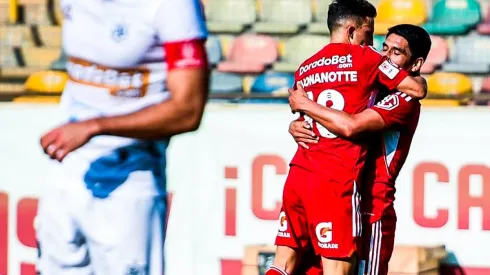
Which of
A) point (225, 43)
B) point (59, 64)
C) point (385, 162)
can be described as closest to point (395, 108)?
point (385, 162)

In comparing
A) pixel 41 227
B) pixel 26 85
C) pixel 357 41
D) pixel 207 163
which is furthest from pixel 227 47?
pixel 41 227

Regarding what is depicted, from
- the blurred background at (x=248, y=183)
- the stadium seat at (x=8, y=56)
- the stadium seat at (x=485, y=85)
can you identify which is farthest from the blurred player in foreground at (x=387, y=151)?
the stadium seat at (x=8, y=56)

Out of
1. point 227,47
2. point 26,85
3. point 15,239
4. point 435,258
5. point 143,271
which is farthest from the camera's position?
point 227,47

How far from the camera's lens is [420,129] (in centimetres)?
606

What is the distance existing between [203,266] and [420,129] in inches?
61.2

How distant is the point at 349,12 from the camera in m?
4.61

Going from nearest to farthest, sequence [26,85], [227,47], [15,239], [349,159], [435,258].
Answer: [349,159]
[435,258]
[15,239]
[26,85]
[227,47]

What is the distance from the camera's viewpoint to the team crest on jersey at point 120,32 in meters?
2.58

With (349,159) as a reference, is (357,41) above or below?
above

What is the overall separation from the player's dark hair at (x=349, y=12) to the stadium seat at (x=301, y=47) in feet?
12.9

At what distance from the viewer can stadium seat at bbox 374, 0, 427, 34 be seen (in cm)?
890

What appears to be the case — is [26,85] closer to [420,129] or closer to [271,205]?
[271,205]

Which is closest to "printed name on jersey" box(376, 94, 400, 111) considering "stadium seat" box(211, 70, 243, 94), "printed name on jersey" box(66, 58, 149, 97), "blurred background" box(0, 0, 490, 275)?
"blurred background" box(0, 0, 490, 275)

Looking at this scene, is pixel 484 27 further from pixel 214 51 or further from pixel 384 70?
pixel 384 70
